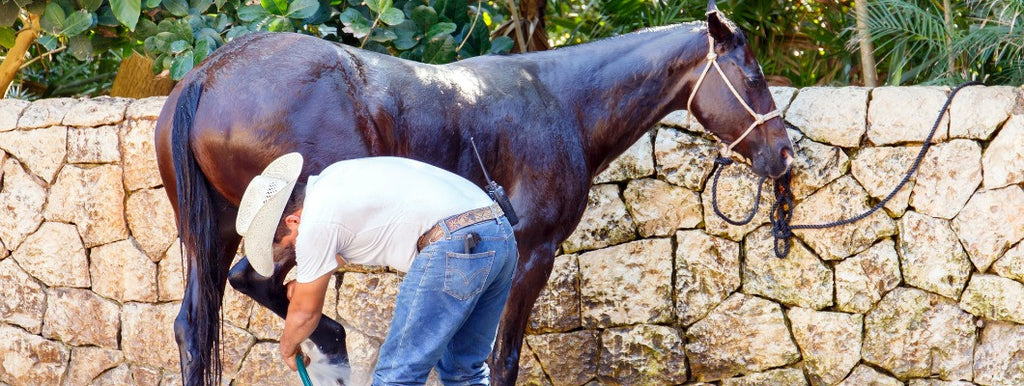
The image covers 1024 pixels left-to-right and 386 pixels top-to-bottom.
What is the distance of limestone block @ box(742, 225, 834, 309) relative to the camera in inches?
199

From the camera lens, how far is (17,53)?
6371 mm

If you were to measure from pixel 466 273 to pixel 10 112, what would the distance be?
351 cm

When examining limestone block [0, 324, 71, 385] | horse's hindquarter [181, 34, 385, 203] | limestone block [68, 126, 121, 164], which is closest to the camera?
horse's hindquarter [181, 34, 385, 203]

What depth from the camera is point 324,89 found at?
377 centimetres

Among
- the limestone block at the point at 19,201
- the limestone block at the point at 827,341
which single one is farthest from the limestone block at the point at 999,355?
the limestone block at the point at 19,201

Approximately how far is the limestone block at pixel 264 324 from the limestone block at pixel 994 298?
3.24 m

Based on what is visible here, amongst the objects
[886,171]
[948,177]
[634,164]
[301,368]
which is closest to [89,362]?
[301,368]

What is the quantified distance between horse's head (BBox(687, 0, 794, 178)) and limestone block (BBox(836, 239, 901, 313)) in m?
0.71

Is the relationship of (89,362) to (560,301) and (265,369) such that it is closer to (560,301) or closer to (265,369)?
(265,369)

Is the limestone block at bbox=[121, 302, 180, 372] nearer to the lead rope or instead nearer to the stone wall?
the stone wall

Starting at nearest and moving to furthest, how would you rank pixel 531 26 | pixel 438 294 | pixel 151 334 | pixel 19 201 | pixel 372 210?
pixel 372 210, pixel 438 294, pixel 151 334, pixel 19 201, pixel 531 26

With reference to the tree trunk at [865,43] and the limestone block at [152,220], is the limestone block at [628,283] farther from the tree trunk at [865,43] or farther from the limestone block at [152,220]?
the limestone block at [152,220]

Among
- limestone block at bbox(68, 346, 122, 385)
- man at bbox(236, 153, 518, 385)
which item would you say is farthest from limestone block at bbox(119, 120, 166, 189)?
man at bbox(236, 153, 518, 385)

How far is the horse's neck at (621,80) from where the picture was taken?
4508 millimetres
